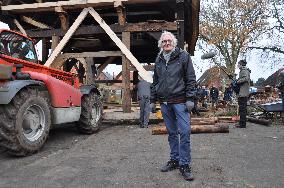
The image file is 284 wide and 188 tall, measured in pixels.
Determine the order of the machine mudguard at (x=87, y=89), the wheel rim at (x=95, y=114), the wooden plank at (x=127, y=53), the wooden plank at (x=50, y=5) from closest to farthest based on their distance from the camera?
the machine mudguard at (x=87, y=89), the wheel rim at (x=95, y=114), the wooden plank at (x=127, y=53), the wooden plank at (x=50, y=5)

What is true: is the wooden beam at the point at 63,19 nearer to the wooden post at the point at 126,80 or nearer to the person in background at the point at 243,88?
the wooden post at the point at 126,80

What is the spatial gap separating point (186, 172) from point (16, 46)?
4163mm

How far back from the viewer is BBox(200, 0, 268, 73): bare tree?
3088 centimetres

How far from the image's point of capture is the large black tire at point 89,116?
8.08 meters

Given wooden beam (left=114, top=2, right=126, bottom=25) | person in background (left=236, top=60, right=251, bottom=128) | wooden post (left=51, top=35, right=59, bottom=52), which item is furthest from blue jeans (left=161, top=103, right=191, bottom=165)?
wooden post (left=51, top=35, right=59, bottom=52)

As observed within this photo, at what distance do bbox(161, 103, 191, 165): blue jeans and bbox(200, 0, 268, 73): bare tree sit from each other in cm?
2747

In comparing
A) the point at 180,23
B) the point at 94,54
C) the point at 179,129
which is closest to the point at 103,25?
the point at 94,54

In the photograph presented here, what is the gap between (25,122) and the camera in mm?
5863

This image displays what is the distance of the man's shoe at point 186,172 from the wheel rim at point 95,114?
432cm

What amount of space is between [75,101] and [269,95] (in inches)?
625

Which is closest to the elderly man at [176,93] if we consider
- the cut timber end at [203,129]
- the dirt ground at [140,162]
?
Result: the dirt ground at [140,162]

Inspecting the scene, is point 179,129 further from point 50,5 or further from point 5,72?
point 50,5

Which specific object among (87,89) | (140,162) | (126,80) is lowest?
(140,162)

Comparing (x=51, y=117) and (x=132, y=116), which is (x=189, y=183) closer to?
(x=51, y=117)
